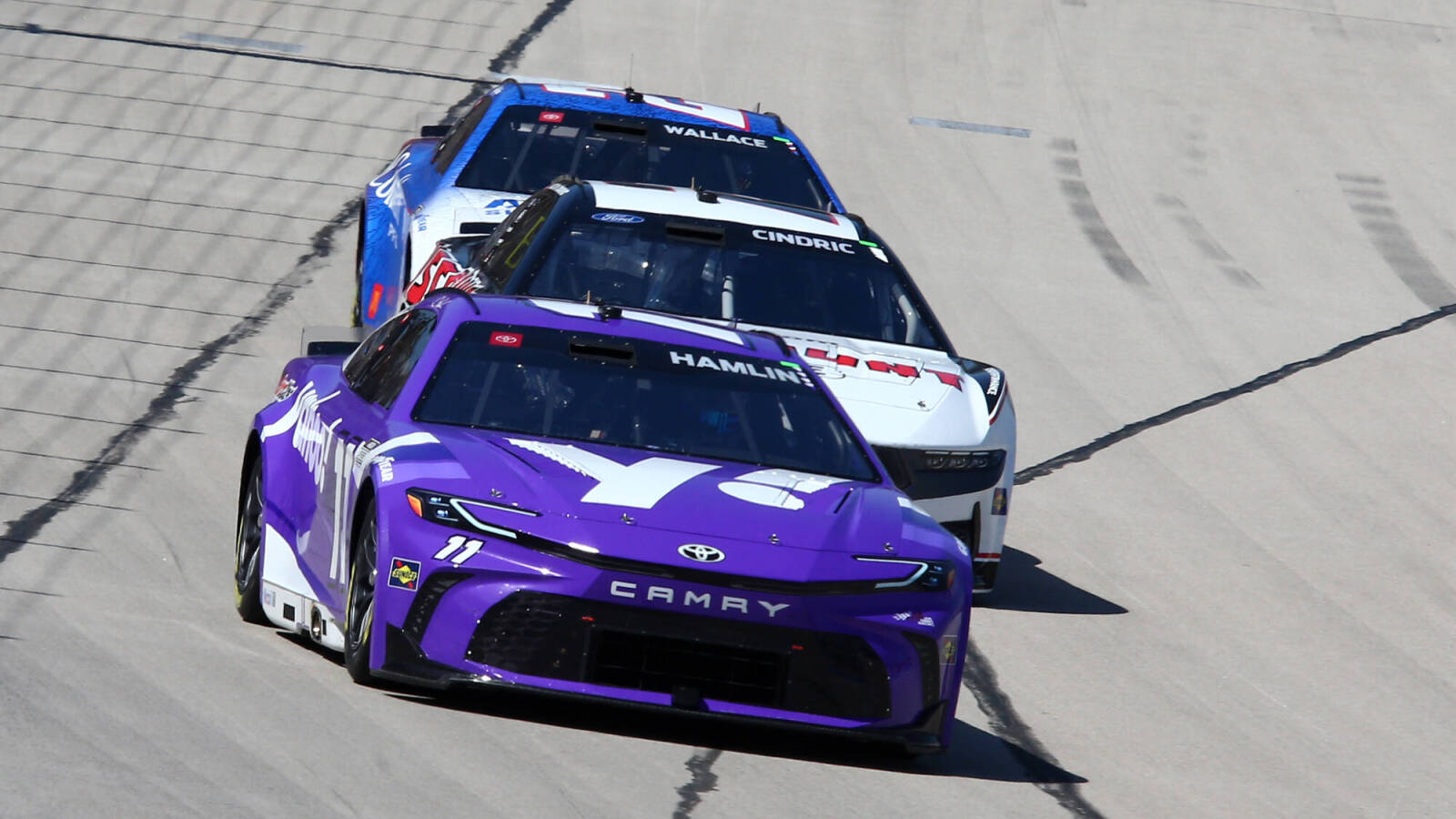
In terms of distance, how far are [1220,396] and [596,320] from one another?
22.5 ft

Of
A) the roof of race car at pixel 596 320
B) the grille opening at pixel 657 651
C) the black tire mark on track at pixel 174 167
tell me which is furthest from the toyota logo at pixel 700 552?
the black tire mark on track at pixel 174 167

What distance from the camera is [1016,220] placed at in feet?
58.4

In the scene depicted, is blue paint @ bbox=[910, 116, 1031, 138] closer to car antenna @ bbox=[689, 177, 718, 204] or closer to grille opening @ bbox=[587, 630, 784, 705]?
car antenna @ bbox=[689, 177, 718, 204]

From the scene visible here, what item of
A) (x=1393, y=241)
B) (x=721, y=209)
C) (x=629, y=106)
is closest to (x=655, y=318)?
(x=721, y=209)

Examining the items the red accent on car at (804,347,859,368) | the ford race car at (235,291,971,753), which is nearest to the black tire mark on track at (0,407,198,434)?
the red accent on car at (804,347,859,368)

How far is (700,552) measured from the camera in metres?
6.41

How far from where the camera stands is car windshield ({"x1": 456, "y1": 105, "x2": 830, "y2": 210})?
12.3 m

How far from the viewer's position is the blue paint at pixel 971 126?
2034 cm

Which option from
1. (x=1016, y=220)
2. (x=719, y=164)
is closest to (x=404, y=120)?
(x=1016, y=220)

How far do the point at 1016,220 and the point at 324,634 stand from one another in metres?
11.3

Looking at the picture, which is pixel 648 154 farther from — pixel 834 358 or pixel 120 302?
pixel 834 358

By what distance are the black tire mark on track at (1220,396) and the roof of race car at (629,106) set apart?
2468 millimetres

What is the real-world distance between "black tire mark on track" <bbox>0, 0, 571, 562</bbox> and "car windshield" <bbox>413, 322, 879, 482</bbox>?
2.07 meters

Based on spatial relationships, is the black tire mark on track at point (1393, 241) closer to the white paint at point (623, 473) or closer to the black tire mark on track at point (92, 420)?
the black tire mark on track at point (92, 420)
